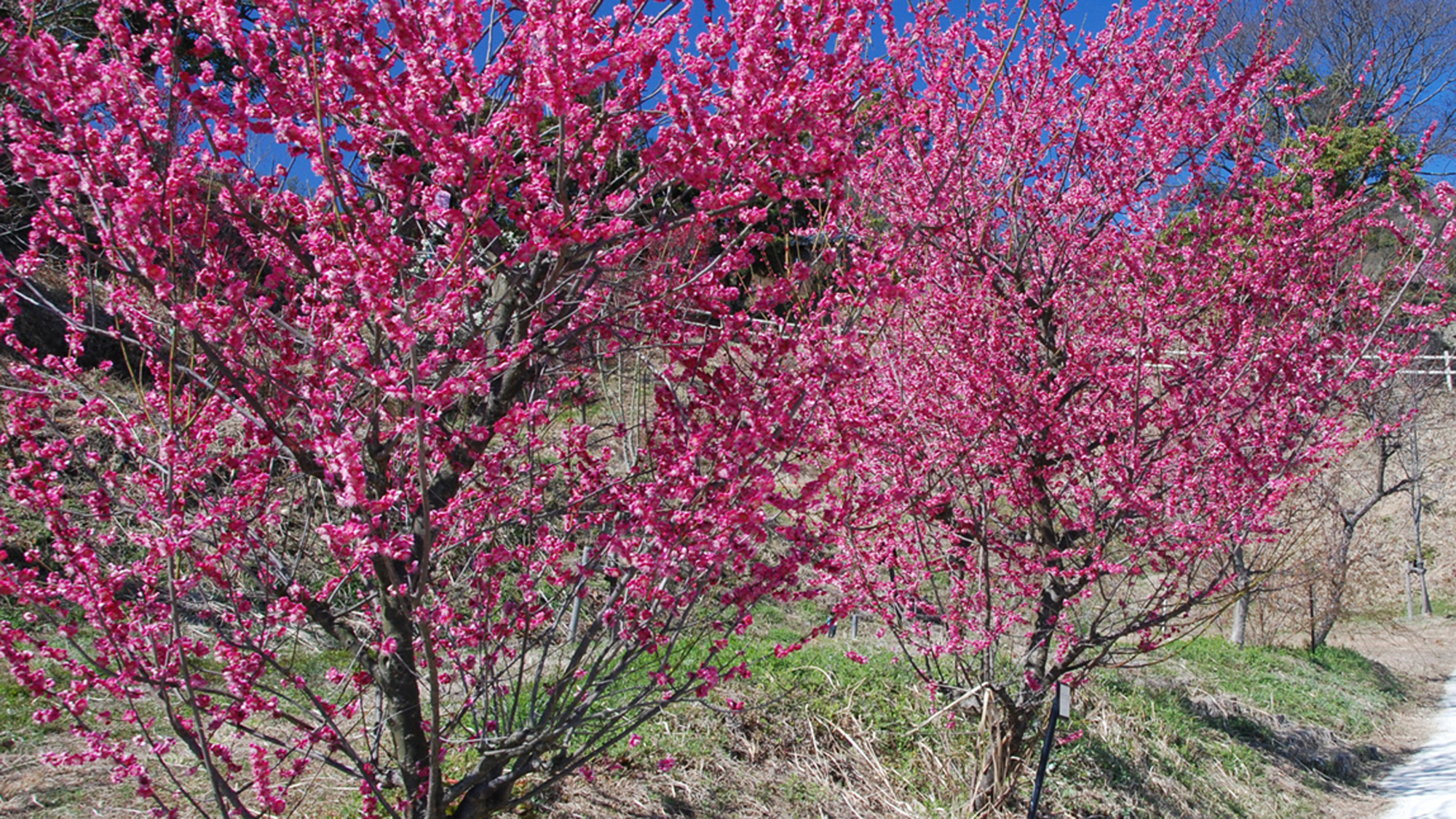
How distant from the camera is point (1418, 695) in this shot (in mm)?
10461

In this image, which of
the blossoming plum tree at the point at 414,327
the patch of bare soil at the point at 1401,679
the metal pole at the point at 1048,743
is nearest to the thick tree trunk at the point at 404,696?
the blossoming plum tree at the point at 414,327

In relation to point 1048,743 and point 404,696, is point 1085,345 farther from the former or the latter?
point 404,696

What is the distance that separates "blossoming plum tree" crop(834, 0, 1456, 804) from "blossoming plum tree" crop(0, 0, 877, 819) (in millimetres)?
1750

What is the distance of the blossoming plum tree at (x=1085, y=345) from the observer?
458cm

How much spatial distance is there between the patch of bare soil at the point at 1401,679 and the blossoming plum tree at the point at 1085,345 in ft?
9.83

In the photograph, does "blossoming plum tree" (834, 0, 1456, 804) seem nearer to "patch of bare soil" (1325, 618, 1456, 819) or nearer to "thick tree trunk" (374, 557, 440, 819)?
"thick tree trunk" (374, 557, 440, 819)

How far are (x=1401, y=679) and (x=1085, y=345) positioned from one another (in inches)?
381

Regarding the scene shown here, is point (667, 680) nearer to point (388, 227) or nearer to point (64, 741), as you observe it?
point (388, 227)

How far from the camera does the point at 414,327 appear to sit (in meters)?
1.96

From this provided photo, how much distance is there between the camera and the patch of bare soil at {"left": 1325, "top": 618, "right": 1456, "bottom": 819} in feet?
22.3

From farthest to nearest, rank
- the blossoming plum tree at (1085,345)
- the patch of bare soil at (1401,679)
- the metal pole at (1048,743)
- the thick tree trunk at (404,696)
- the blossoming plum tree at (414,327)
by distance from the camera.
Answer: the patch of bare soil at (1401,679)
the blossoming plum tree at (1085,345)
the metal pole at (1048,743)
the thick tree trunk at (404,696)
the blossoming plum tree at (414,327)

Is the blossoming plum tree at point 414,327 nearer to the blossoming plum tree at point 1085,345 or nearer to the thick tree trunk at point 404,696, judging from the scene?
the thick tree trunk at point 404,696

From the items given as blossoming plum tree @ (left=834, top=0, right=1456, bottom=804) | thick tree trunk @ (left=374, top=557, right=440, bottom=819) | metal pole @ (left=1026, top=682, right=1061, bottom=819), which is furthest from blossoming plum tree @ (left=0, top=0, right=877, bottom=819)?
metal pole @ (left=1026, top=682, right=1061, bottom=819)

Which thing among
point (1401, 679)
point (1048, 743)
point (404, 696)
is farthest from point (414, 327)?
point (1401, 679)
